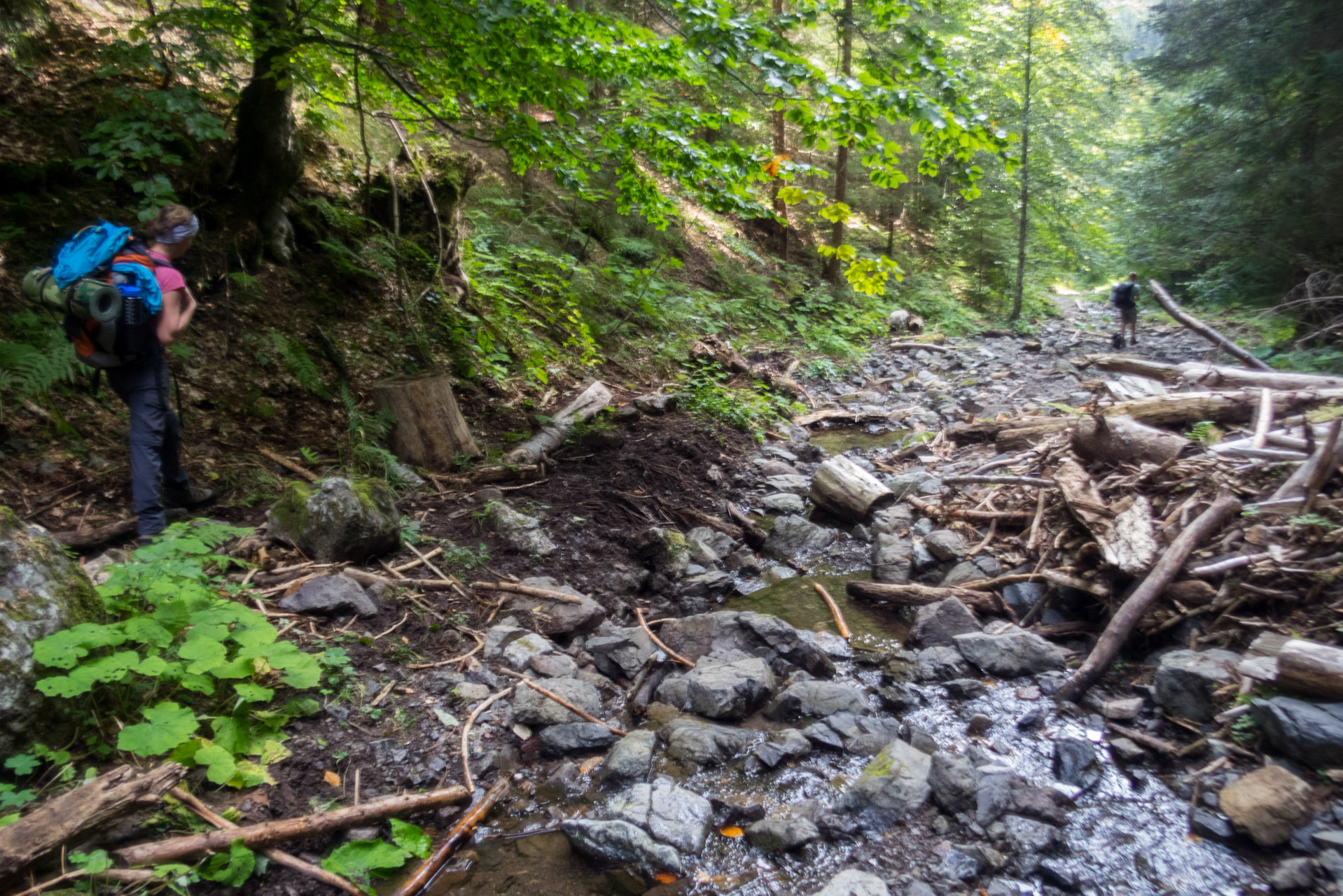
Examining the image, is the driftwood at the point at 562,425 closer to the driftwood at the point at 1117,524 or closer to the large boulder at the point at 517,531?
the large boulder at the point at 517,531

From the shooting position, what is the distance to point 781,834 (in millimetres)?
2865

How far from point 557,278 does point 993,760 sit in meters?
7.10

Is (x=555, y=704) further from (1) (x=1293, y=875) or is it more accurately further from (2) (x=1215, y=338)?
(2) (x=1215, y=338)

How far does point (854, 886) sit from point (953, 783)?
2.73 feet

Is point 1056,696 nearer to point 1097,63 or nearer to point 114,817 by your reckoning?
point 114,817

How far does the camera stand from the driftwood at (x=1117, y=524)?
4.32 meters

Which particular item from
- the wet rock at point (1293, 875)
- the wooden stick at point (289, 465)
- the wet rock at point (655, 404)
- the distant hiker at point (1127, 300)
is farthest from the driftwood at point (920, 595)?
the distant hiker at point (1127, 300)

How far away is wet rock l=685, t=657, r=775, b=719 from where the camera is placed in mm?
3734

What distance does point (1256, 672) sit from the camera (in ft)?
10.9

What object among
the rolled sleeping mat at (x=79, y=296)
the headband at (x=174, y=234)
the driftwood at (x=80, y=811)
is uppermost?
the headband at (x=174, y=234)

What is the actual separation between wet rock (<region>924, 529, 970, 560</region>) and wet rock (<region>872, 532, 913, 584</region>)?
193 millimetres

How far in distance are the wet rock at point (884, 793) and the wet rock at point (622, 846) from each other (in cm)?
81

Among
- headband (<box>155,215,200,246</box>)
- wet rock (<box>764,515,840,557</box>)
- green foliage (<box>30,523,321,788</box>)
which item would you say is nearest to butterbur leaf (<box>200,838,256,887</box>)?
green foliage (<box>30,523,321,788</box>)

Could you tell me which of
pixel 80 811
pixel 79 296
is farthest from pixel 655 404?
pixel 80 811
